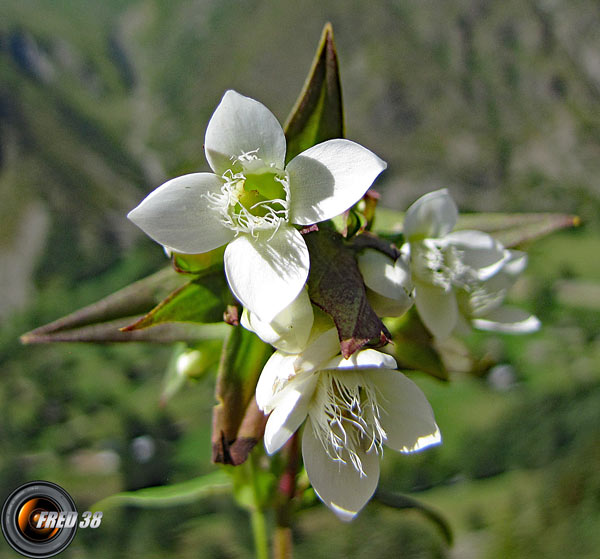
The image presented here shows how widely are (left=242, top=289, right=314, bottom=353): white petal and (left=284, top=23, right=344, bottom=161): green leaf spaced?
8cm

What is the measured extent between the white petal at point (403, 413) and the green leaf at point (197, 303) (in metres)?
0.07

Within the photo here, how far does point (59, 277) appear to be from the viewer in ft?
6.24

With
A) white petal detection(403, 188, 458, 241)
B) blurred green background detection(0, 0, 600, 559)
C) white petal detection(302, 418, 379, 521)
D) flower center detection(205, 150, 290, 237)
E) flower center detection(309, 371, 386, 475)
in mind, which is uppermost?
flower center detection(205, 150, 290, 237)

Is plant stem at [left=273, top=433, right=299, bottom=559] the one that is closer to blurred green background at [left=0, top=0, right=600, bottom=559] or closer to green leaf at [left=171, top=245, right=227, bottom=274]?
green leaf at [left=171, top=245, right=227, bottom=274]

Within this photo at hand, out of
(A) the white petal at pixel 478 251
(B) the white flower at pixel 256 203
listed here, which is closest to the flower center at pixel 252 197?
(B) the white flower at pixel 256 203

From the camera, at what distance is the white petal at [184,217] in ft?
0.68

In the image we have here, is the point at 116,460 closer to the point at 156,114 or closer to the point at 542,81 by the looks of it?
the point at 156,114

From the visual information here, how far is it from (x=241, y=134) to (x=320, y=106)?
0.05 meters

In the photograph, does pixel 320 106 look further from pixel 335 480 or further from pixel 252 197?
pixel 335 480

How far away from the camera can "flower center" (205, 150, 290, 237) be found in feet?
0.73

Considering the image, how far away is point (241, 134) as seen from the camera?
0.23 meters

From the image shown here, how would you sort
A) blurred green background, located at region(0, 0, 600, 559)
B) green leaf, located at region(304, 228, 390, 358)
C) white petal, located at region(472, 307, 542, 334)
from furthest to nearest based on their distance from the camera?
blurred green background, located at region(0, 0, 600, 559)
white petal, located at region(472, 307, 542, 334)
green leaf, located at region(304, 228, 390, 358)
